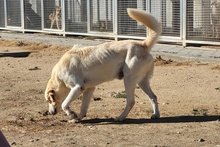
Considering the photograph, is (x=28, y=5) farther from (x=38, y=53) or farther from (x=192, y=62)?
(x=192, y=62)

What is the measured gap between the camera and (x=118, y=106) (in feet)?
28.2

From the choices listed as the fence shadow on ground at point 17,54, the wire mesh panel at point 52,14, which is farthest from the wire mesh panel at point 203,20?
the wire mesh panel at point 52,14

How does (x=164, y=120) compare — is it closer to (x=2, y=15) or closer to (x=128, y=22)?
(x=128, y=22)

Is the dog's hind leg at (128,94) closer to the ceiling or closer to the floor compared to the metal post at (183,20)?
closer to the floor

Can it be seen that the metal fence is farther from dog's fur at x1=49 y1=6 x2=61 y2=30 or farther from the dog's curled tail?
the dog's curled tail

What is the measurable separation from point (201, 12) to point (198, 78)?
13.2ft

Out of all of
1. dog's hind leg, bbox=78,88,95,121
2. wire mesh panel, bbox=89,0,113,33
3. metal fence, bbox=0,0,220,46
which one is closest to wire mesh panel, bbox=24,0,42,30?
metal fence, bbox=0,0,220,46

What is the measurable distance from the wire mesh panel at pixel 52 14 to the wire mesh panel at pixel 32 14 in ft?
1.45

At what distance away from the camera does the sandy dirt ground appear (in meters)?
6.39

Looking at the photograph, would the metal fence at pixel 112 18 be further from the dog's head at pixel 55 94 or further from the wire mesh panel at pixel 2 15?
the dog's head at pixel 55 94

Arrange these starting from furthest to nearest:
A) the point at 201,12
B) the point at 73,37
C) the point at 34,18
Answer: the point at 34,18 < the point at 73,37 < the point at 201,12

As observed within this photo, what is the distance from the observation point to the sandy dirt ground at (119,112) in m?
6.39

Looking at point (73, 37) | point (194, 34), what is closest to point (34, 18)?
point (73, 37)

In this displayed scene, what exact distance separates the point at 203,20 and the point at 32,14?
26.3ft
